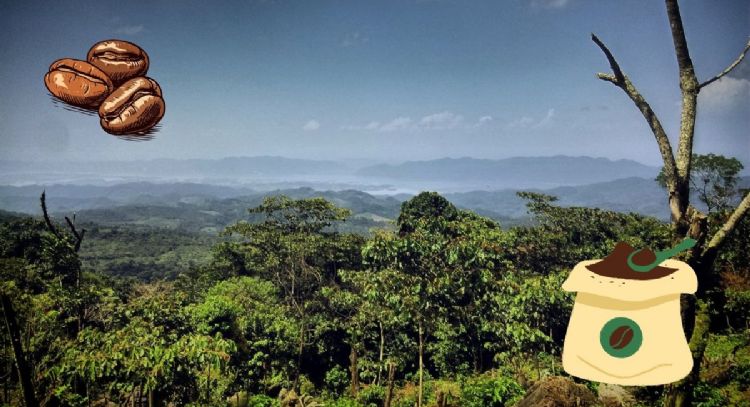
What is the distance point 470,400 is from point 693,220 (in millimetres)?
9129

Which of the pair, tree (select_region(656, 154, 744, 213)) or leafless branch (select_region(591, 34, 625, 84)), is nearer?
leafless branch (select_region(591, 34, 625, 84))

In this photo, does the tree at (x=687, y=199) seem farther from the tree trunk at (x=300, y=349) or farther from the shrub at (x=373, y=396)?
the tree trunk at (x=300, y=349)

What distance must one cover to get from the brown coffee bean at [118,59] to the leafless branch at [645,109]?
4470 millimetres

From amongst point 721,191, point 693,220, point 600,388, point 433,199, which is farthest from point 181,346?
point 721,191

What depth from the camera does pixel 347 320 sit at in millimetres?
21500

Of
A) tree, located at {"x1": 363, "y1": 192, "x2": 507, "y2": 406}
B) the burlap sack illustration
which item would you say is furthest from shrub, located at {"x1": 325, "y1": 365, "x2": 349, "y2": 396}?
the burlap sack illustration

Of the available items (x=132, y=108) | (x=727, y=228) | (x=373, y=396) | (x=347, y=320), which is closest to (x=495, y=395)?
(x=373, y=396)

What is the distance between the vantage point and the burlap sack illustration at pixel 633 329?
211cm

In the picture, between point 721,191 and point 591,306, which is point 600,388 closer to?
point 591,306

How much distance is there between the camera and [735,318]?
17.8 metres

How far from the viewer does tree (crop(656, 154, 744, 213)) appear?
3275cm

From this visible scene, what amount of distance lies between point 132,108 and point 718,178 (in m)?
43.3

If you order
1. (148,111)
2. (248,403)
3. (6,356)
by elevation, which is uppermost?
(148,111)

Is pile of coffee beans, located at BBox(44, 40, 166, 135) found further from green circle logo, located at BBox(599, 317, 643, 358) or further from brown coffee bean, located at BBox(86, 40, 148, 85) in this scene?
green circle logo, located at BBox(599, 317, 643, 358)
